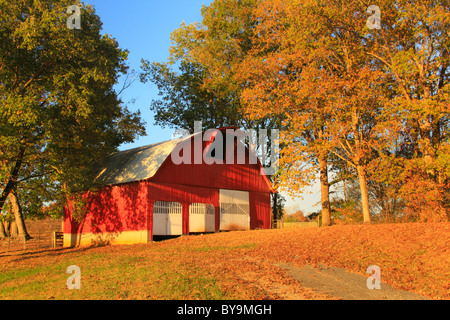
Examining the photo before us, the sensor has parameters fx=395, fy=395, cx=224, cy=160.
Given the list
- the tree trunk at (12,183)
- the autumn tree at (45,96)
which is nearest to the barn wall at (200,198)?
the autumn tree at (45,96)

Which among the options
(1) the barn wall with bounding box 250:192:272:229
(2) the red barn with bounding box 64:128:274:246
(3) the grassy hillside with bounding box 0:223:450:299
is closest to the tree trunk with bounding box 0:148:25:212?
(3) the grassy hillside with bounding box 0:223:450:299

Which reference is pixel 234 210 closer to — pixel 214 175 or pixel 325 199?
pixel 214 175

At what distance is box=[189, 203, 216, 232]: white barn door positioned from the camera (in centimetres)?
2573

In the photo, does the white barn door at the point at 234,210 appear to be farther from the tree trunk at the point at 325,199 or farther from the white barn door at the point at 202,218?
the tree trunk at the point at 325,199

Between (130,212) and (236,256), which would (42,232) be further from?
(236,256)

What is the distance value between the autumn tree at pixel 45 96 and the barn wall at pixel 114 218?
2.61 metres

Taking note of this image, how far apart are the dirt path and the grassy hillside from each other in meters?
0.37

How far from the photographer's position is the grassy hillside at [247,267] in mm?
10648

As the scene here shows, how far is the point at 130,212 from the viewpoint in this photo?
24422 mm

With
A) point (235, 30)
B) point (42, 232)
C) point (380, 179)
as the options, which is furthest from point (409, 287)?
point (42, 232)

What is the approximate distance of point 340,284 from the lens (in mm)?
11344

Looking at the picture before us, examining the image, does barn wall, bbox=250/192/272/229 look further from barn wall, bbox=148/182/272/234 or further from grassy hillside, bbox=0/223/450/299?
grassy hillside, bbox=0/223/450/299

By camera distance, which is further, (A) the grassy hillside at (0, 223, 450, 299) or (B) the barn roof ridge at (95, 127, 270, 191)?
(B) the barn roof ridge at (95, 127, 270, 191)

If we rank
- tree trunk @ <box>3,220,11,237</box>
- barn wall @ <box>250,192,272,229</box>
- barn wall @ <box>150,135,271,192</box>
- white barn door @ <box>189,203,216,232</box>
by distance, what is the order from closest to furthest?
1. barn wall @ <box>150,135,271,192</box>
2. white barn door @ <box>189,203,216,232</box>
3. barn wall @ <box>250,192,272,229</box>
4. tree trunk @ <box>3,220,11,237</box>
